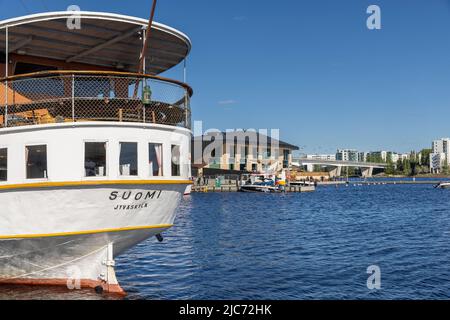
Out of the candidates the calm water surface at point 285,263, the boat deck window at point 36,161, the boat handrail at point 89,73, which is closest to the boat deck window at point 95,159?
the boat deck window at point 36,161

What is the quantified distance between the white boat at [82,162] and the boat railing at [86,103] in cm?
3

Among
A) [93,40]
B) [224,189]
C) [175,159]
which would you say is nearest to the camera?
[175,159]

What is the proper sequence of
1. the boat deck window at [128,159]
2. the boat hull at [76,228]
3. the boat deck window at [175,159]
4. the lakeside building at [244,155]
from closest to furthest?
the boat hull at [76,228], the boat deck window at [128,159], the boat deck window at [175,159], the lakeside building at [244,155]

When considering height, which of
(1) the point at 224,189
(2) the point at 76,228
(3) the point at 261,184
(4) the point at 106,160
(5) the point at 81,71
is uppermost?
(5) the point at 81,71

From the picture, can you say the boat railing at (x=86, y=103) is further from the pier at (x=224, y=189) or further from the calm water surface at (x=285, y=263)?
the pier at (x=224, y=189)

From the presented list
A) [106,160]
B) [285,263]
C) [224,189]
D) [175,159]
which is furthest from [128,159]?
[224,189]

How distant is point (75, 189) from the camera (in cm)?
1284

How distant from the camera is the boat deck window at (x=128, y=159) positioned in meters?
13.3

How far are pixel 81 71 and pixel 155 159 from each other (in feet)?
10.5

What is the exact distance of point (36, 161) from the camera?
518 inches

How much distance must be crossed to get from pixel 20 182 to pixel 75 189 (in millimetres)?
1684

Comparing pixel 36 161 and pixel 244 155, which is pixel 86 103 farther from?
pixel 244 155
